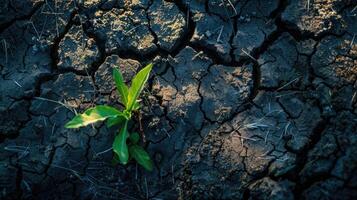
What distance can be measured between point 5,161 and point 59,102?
0.58 meters

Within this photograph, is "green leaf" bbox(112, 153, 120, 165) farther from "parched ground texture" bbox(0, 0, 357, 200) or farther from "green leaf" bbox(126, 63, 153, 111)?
"green leaf" bbox(126, 63, 153, 111)

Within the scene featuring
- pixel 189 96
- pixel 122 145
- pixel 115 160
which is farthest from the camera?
pixel 189 96

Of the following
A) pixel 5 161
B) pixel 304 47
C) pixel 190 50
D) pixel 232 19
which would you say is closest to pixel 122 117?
pixel 190 50

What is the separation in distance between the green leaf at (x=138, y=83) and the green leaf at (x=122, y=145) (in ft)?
0.55

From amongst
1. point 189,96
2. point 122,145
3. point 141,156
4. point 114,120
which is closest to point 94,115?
point 114,120

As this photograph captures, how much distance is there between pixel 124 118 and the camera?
302cm

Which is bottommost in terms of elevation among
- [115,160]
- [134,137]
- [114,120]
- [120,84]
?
[115,160]

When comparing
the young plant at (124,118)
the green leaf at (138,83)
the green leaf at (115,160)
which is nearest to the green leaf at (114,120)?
the young plant at (124,118)

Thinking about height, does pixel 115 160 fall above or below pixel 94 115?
below

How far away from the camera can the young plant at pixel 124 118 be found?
2.90m

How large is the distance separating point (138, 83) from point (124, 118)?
0.28 metres

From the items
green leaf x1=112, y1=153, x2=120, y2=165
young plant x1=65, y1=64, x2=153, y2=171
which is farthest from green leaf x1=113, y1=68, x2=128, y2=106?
green leaf x1=112, y1=153, x2=120, y2=165

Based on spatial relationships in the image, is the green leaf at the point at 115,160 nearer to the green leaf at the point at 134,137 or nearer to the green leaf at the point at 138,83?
the green leaf at the point at 134,137

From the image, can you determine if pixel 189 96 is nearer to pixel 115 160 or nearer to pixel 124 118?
pixel 124 118
